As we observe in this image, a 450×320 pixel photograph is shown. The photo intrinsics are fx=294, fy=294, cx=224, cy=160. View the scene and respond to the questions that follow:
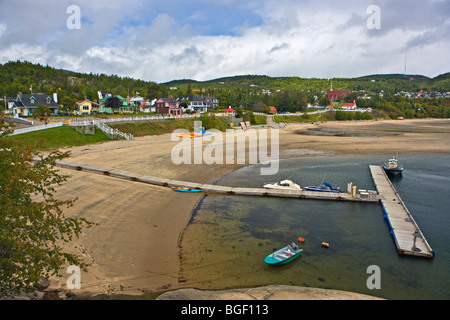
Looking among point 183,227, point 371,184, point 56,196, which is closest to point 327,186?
point 371,184

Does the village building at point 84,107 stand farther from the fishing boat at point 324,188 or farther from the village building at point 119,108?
the fishing boat at point 324,188

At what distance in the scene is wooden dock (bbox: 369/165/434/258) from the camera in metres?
19.3

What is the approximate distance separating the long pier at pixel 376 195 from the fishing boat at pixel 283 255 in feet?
23.3

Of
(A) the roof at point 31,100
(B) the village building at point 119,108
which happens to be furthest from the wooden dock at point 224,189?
(B) the village building at point 119,108

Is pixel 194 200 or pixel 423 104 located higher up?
pixel 423 104

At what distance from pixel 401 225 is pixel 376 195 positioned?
7.22m

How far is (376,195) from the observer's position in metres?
30.1

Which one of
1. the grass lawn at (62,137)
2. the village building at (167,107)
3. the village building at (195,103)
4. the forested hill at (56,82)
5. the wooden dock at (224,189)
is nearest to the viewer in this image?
the wooden dock at (224,189)

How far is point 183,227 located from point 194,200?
20.9 feet

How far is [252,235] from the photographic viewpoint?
2202cm

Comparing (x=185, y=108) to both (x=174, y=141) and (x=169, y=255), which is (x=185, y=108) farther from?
(x=169, y=255)

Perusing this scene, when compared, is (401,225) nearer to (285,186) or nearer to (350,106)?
(285,186)

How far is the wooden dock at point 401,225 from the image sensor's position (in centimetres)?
1931

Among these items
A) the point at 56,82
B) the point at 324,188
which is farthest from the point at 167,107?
the point at 56,82
